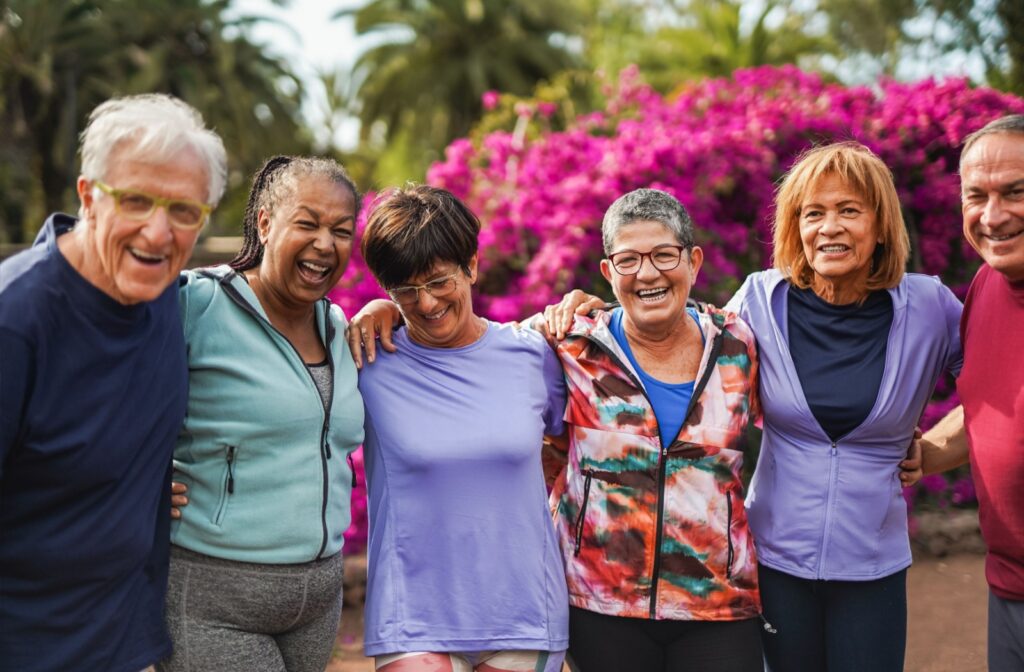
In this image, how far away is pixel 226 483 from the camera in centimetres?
256

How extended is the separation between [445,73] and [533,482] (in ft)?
61.3

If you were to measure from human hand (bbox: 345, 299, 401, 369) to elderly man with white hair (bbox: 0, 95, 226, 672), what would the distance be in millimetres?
676

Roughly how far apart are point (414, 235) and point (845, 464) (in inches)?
59.2

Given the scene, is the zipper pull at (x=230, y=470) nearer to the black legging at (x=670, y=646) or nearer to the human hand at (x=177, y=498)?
the human hand at (x=177, y=498)

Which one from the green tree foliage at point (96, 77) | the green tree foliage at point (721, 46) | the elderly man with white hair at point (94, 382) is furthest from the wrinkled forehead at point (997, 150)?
the green tree foliage at point (96, 77)

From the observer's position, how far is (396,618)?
2734mm

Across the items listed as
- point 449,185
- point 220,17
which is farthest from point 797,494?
point 220,17

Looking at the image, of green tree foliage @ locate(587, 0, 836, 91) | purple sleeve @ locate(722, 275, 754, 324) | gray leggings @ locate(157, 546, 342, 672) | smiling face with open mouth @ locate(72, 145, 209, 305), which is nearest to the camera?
smiling face with open mouth @ locate(72, 145, 209, 305)

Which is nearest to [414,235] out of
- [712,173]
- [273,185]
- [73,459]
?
[273,185]

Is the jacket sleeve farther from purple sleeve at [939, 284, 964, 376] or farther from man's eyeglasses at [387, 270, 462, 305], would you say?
man's eyeglasses at [387, 270, 462, 305]

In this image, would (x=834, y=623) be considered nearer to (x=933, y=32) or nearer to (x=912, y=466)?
(x=912, y=466)

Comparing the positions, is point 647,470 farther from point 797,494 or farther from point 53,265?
point 53,265

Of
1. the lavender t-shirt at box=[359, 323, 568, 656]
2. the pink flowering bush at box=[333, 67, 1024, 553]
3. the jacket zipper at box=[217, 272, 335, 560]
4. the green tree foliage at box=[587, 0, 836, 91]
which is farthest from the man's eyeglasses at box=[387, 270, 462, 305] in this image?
the green tree foliage at box=[587, 0, 836, 91]

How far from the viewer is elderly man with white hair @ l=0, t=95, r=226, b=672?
209cm
